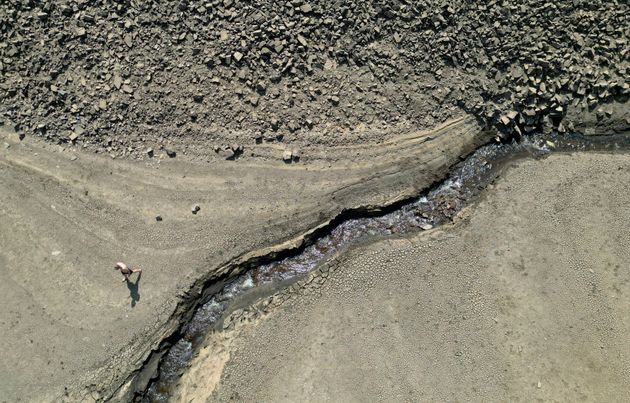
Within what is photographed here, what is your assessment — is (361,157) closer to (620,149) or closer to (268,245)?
(268,245)

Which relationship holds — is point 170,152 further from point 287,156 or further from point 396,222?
point 396,222

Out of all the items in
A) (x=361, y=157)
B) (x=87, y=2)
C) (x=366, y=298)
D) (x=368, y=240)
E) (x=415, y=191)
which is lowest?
(x=366, y=298)

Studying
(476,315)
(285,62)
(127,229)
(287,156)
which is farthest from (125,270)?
(476,315)

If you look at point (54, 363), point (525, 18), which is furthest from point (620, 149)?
point (54, 363)

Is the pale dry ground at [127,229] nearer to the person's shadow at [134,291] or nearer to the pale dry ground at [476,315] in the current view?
the person's shadow at [134,291]

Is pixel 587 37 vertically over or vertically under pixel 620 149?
over

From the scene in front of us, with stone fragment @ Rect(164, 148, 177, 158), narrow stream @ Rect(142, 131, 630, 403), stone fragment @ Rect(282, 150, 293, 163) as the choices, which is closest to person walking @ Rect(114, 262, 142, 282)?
narrow stream @ Rect(142, 131, 630, 403)

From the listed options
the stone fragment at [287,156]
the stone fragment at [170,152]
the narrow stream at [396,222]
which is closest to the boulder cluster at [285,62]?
the stone fragment at [170,152]
